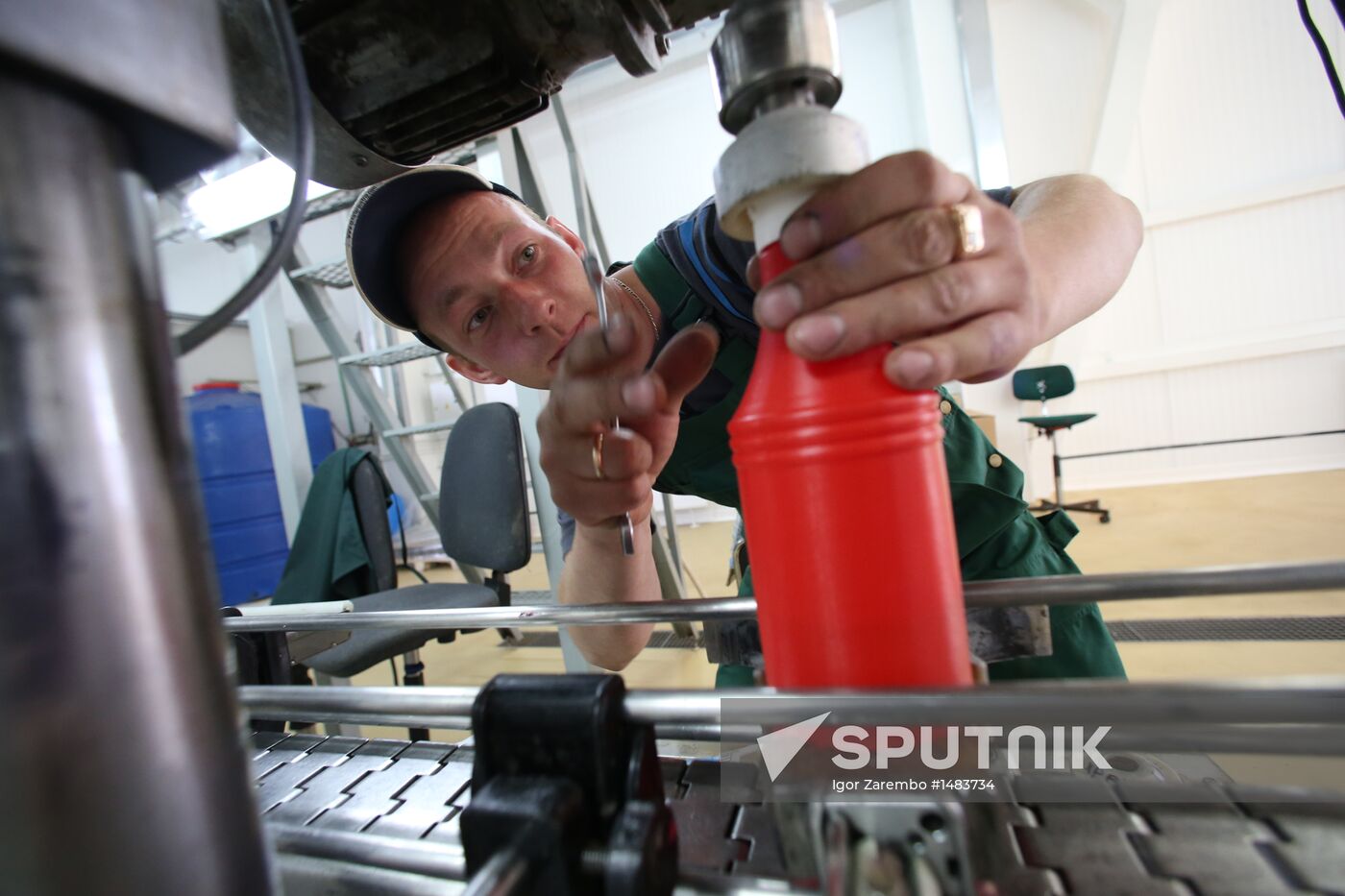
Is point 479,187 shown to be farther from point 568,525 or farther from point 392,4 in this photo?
point 392,4


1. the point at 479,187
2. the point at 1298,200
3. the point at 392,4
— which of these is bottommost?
the point at 392,4

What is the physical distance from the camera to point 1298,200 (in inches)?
137

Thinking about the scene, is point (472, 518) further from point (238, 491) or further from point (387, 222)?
point (238, 491)

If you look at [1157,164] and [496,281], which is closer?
[496,281]

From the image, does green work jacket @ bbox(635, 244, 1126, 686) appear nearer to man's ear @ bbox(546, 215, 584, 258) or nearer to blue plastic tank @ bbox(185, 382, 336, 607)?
man's ear @ bbox(546, 215, 584, 258)

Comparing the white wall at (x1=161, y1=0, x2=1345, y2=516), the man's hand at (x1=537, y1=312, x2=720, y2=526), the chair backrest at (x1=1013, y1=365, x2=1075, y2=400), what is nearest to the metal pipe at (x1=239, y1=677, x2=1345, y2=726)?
the man's hand at (x1=537, y1=312, x2=720, y2=526)

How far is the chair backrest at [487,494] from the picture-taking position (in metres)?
1.67

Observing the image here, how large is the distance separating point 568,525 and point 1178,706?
3.13ft

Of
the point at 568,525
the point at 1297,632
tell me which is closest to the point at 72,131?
the point at 568,525

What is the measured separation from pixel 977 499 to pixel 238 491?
452 cm

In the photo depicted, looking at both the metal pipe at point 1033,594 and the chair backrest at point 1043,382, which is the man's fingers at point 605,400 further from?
the chair backrest at point 1043,382

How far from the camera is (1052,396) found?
320cm

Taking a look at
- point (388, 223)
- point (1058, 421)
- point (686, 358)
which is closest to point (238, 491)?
point (388, 223)

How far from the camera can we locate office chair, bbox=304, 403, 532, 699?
1650mm
